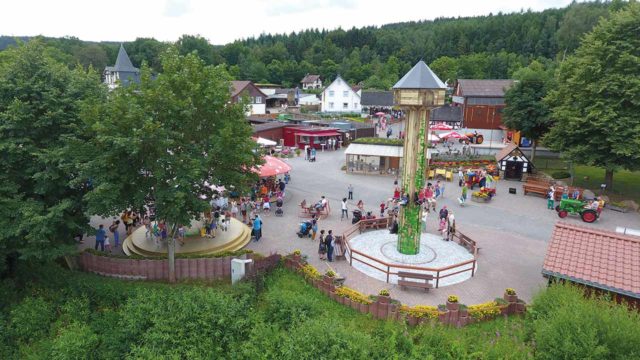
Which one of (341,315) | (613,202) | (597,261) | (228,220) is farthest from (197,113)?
(613,202)

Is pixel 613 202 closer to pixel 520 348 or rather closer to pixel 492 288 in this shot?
pixel 492 288

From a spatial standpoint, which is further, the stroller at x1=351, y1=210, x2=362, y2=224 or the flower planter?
the stroller at x1=351, y1=210, x2=362, y2=224

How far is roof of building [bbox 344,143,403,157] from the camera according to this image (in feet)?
112

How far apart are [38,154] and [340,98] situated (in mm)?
61849

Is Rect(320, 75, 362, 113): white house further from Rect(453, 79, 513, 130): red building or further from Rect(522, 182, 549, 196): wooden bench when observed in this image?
Rect(522, 182, 549, 196): wooden bench

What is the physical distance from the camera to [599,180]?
32.1 m

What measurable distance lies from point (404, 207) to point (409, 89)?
4716 millimetres

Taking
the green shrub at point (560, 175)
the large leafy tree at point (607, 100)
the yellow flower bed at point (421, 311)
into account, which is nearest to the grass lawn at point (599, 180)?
the green shrub at point (560, 175)

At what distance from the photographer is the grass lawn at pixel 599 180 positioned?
1125 inches

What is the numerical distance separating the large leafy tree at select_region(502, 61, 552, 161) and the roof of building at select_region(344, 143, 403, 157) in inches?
427

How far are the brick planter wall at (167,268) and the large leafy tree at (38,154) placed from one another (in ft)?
5.69

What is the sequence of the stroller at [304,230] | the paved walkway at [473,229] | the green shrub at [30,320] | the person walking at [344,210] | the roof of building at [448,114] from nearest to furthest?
the green shrub at [30,320] < the paved walkway at [473,229] < the stroller at [304,230] < the person walking at [344,210] < the roof of building at [448,114]

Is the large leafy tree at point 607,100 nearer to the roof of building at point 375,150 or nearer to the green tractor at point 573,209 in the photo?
the green tractor at point 573,209

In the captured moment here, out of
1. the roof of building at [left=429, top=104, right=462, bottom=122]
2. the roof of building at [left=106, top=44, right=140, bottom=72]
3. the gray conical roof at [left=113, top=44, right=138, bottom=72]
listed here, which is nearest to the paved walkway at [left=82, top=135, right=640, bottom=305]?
the roof of building at [left=429, top=104, right=462, bottom=122]
